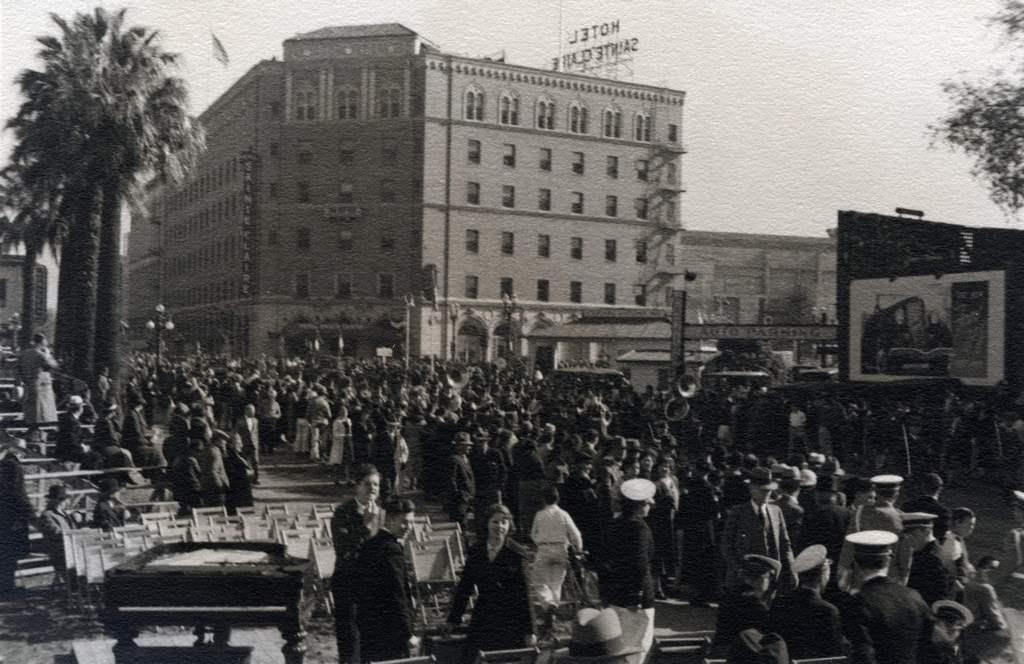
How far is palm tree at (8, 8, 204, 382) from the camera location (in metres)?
23.4

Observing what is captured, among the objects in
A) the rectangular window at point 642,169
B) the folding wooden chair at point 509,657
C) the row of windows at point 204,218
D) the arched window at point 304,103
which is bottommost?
the folding wooden chair at point 509,657

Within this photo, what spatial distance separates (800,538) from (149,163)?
1999 cm

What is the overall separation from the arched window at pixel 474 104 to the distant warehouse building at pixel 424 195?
97 millimetres

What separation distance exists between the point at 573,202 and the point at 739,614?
58.8m

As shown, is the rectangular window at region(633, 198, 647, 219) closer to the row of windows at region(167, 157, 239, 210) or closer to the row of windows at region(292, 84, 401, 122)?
the row of windows at region(292, 84, 401, 122)

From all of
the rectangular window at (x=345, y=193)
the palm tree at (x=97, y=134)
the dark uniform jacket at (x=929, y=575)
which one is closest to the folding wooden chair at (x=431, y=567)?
the dark uniform jacket at (x=929, y=575)

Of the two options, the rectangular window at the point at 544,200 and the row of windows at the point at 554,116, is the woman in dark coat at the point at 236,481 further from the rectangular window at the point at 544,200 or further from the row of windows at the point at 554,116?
the rectangular window at the point at 544,200

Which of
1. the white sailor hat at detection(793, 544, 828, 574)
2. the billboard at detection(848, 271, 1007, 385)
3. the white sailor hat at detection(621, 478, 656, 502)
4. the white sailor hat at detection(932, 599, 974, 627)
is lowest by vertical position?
the white sailor hat at detection(932, 599, 974, 627)

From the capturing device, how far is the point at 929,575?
281 inches

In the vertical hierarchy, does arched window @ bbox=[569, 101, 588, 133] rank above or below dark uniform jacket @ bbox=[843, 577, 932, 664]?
above

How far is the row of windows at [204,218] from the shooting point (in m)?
64.2

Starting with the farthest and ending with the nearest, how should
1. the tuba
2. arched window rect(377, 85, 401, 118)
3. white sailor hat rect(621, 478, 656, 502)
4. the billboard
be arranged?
arched window rect(377, 85, 401, 118), the tuba, the billboard, white sailor hat rect(621, 478, 656, 502)

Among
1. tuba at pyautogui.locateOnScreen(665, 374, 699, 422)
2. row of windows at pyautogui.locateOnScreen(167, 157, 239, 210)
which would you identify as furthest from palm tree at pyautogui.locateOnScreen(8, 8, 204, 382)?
row of windows at pyautogui.locateOnScreen(167, 157, 239, 210)

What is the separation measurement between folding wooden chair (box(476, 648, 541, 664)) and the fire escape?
60.5 metres
